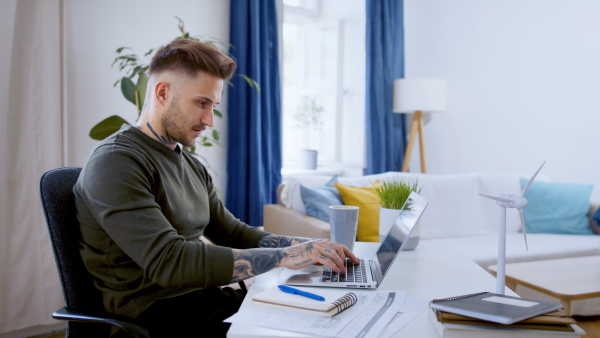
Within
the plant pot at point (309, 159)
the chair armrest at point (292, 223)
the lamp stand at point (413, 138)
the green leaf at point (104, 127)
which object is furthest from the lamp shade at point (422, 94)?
the green leaf at point (104, 127)

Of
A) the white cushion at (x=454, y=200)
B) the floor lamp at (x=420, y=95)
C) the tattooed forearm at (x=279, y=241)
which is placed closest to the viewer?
the tattooed forearm at (x=279, y=241)

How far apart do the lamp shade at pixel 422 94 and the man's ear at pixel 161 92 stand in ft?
9.37

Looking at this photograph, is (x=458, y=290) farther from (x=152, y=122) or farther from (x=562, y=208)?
(x=562, y=208)

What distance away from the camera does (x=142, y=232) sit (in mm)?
982

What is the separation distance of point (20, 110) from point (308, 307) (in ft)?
6.75

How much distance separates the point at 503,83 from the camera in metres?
3.73

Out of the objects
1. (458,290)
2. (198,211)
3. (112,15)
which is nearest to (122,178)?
(198,211)

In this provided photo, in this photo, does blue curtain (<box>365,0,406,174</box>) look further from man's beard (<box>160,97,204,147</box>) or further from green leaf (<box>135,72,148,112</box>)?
man's beard (<box>160,97,204,147</box>)

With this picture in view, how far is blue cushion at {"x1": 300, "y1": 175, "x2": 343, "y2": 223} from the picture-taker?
2.55 meters

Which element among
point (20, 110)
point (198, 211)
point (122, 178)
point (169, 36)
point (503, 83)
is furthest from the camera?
point (503, 83)

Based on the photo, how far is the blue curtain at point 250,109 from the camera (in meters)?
3.29

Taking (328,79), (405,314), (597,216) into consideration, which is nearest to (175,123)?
(405,314)

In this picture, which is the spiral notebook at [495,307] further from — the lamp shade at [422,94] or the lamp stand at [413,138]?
the lamp stand at [413,138]

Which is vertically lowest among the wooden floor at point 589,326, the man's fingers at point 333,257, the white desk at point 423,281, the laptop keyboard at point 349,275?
the wooden floor at point 589,326
